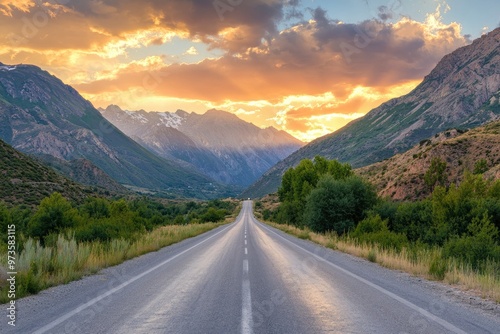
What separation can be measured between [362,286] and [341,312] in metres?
3.06

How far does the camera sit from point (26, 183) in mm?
53719

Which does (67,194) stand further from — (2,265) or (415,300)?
(415,300)

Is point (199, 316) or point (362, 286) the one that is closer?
point (199, 316)

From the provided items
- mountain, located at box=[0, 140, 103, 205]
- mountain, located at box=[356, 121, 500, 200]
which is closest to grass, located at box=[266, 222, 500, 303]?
mountain, located at box=[356, 121, 500, 200]

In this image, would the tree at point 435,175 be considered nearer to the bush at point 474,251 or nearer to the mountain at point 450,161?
the mountain at point 450,161

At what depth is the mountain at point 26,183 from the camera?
4925cm

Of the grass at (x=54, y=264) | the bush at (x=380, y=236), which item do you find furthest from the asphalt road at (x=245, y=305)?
the bush at (x=380, y=236)

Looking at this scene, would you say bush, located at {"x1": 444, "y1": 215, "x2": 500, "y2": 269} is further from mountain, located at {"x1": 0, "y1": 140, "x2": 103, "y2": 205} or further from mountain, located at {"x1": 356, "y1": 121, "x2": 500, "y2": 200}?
mountain, located at {"x1": 0, "y1": 140, "x2": 103, "y2": 205}

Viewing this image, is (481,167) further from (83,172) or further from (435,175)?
(83,172)

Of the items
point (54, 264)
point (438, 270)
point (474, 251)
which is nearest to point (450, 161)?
point (474, 251)

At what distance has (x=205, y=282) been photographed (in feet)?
35.0

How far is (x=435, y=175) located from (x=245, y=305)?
2209 inches

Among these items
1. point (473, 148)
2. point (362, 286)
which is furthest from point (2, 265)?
point (473, 148)

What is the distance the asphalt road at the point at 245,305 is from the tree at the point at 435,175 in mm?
49133
